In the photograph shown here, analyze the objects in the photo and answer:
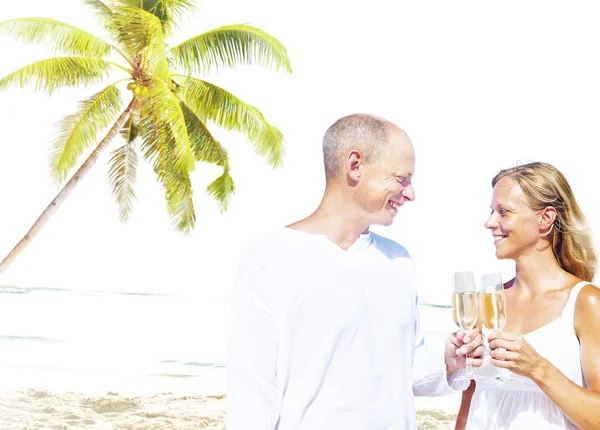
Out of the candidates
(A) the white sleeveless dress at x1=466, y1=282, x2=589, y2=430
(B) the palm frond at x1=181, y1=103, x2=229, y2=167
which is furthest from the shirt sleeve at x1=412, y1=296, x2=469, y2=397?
(B) the palm frond at x1=181, y1=103, x2=229, y2=167

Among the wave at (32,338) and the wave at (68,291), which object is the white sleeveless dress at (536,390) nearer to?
the wave at (32,338)

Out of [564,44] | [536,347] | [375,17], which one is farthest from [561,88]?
[536,347]

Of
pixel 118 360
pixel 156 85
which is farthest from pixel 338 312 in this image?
pixel 118 360

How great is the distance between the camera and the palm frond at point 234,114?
65.8ft

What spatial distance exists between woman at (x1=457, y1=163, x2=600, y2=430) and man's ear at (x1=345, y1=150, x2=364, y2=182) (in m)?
0.76

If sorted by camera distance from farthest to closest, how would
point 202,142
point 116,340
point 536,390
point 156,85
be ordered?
point 116,340, point 202,142, point 156,85, point 536,390

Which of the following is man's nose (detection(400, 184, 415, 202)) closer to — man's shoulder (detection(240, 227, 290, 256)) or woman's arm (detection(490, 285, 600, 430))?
man's shoulder (detection(240, 227, 290, 256))

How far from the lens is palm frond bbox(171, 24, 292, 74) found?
19.2 m

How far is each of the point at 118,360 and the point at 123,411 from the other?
1161cm

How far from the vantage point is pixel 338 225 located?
3.03m

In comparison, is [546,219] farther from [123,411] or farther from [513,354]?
[123,411]

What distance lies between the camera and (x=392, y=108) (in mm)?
46906

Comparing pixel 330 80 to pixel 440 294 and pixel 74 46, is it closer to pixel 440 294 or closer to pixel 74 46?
pixel 440 294

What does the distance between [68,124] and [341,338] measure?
57.7ft
